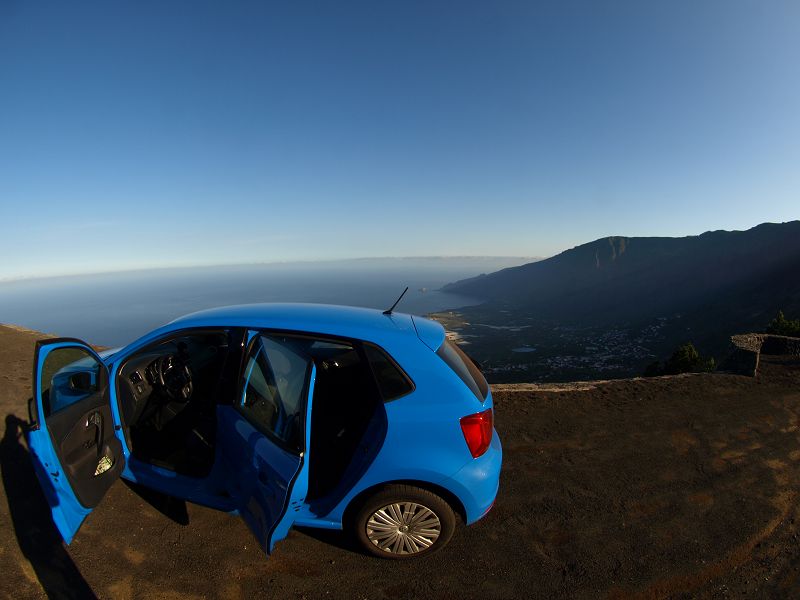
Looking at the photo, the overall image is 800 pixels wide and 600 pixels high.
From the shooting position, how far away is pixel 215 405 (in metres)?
3.70

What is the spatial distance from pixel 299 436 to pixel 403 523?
139cm

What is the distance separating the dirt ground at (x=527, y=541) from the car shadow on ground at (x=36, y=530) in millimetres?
13

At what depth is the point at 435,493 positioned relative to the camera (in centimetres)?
318

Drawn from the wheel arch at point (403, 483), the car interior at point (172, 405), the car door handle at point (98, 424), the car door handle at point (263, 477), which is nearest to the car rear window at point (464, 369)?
the wheel arch at point (403, 483)

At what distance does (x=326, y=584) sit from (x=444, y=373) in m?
2.23

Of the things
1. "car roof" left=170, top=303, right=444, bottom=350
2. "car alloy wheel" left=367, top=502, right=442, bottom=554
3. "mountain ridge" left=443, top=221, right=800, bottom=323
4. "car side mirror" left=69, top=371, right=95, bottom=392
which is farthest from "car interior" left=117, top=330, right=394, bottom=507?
"mountain ridge" left=443, top=221, right=800, bottom=323

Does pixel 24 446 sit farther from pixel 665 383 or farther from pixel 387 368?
pixel 665 383

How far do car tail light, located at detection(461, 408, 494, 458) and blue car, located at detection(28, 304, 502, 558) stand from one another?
13mm

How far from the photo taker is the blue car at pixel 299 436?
9.46ft

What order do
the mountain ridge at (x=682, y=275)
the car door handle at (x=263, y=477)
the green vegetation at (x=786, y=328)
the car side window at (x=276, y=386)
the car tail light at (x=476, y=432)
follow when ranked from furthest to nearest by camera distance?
the mountain ridge at (x=682, y=275) → the green vegetation at (x=786, y=328) → the car tail light at (x=476, y=432) → the car side window at (x=276, y=386) → the car door handle at (x=263, y=477)

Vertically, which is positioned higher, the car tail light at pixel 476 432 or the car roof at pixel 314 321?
the car roof at pixel 314 321

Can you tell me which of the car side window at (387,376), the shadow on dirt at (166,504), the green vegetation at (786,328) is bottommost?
the green vegetation at (786,328)

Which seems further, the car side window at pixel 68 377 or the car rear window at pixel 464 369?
the car rear window at pixel 464 369

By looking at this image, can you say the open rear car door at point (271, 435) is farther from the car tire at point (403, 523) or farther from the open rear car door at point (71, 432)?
the open rear car door at point (71, 432)
